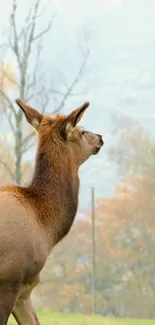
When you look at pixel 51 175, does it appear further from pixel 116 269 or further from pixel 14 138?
pixel 116 269

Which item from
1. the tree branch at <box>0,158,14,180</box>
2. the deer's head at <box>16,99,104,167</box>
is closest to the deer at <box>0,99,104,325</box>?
the deer's head at <box>16,99,104,167</box>

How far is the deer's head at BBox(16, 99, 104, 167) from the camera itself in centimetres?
510

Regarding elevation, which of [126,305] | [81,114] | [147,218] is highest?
[81,114]

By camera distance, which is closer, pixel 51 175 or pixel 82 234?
pixel 51 175

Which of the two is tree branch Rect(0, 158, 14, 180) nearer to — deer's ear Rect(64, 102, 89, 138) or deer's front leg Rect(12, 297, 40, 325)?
deer's front leg Rect(12, 297, 40, 325)

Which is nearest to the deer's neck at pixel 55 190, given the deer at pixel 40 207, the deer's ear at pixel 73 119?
the deer at pixel 40 207

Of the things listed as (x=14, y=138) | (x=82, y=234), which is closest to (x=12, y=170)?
(x=14, y=138)

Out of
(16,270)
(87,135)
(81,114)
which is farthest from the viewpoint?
(87,135)

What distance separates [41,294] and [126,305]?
174 centimetres

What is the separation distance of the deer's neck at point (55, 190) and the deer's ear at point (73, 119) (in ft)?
0.51

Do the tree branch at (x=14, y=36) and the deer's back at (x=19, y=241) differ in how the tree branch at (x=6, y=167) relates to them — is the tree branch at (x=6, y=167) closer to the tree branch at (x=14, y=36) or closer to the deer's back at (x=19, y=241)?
the tree branch at (x=14, y=36)

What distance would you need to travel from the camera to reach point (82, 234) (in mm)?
16328

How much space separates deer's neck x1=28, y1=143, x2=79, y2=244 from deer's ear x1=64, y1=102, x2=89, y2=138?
0.51 feet

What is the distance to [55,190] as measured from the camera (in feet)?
17.0
